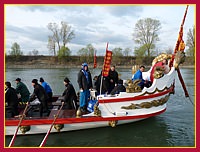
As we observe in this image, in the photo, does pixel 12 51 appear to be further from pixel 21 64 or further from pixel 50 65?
pixel 50 65

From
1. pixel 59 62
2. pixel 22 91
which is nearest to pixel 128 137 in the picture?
pixel 22 91

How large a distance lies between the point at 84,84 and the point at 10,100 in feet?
6.48

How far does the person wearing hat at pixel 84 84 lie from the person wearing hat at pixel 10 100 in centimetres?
172

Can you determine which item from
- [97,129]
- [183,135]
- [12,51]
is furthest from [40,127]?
[12,51]

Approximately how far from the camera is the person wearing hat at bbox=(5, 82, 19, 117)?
498 cm

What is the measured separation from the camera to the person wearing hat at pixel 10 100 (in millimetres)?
4977

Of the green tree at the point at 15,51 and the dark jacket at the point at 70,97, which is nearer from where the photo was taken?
the dark jacket at the point at 70,97

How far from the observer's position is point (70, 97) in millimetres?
5438

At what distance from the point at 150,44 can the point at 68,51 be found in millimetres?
15571

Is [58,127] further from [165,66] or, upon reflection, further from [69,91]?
[165,66]

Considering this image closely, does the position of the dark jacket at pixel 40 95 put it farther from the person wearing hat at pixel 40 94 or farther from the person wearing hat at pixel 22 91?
the person wearing hat at pixel 22 91

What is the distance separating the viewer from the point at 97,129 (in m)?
5.32

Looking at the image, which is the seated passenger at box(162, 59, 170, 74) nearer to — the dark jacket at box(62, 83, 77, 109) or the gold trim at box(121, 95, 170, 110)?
the gold trim at box(121, 95, 170, 110)

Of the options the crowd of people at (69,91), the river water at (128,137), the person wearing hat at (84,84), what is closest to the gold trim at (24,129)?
the river water at (128,137)
